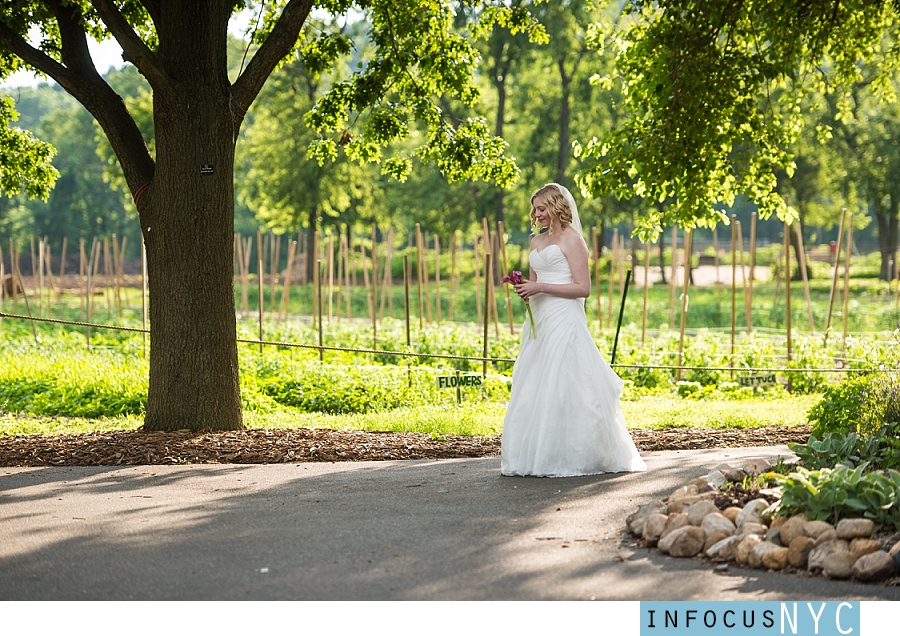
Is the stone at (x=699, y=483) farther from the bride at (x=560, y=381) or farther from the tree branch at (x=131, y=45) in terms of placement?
the tree branch at (x=131, y=45)

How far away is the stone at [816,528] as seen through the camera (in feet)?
14.1

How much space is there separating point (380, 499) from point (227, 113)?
4133mm

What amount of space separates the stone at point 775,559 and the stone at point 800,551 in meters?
0.03

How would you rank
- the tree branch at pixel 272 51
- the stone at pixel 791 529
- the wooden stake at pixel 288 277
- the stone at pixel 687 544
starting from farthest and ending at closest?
the wooden stake at pixel 288 277
the tree branch at pixel 272 51
the stone at pixel 687 544
the stone at pixel 791 529

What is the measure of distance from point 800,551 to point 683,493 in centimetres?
103

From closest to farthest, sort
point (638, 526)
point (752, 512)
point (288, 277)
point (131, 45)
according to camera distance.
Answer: point (752, 512)
point (638, 526)
point (131, 45)
point (288, 277)

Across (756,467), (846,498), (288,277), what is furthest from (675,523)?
(288,277)

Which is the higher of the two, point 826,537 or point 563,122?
point 563,122

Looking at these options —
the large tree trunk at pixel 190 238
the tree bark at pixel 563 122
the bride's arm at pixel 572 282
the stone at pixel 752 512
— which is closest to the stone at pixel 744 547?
the stone at pixel 752 512

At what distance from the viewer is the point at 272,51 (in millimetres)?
8578

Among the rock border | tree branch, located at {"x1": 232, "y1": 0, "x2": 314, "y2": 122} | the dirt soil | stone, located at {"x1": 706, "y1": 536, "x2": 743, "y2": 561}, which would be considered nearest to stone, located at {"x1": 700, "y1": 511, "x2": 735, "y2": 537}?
the rock border

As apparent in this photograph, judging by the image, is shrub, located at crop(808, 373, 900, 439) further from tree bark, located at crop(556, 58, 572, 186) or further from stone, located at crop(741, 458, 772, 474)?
tree bark, located at crop(556, 58, 572, 186)

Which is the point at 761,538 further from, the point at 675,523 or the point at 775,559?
the point at 675,523

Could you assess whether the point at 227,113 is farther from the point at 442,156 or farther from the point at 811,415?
the point at 811,415
